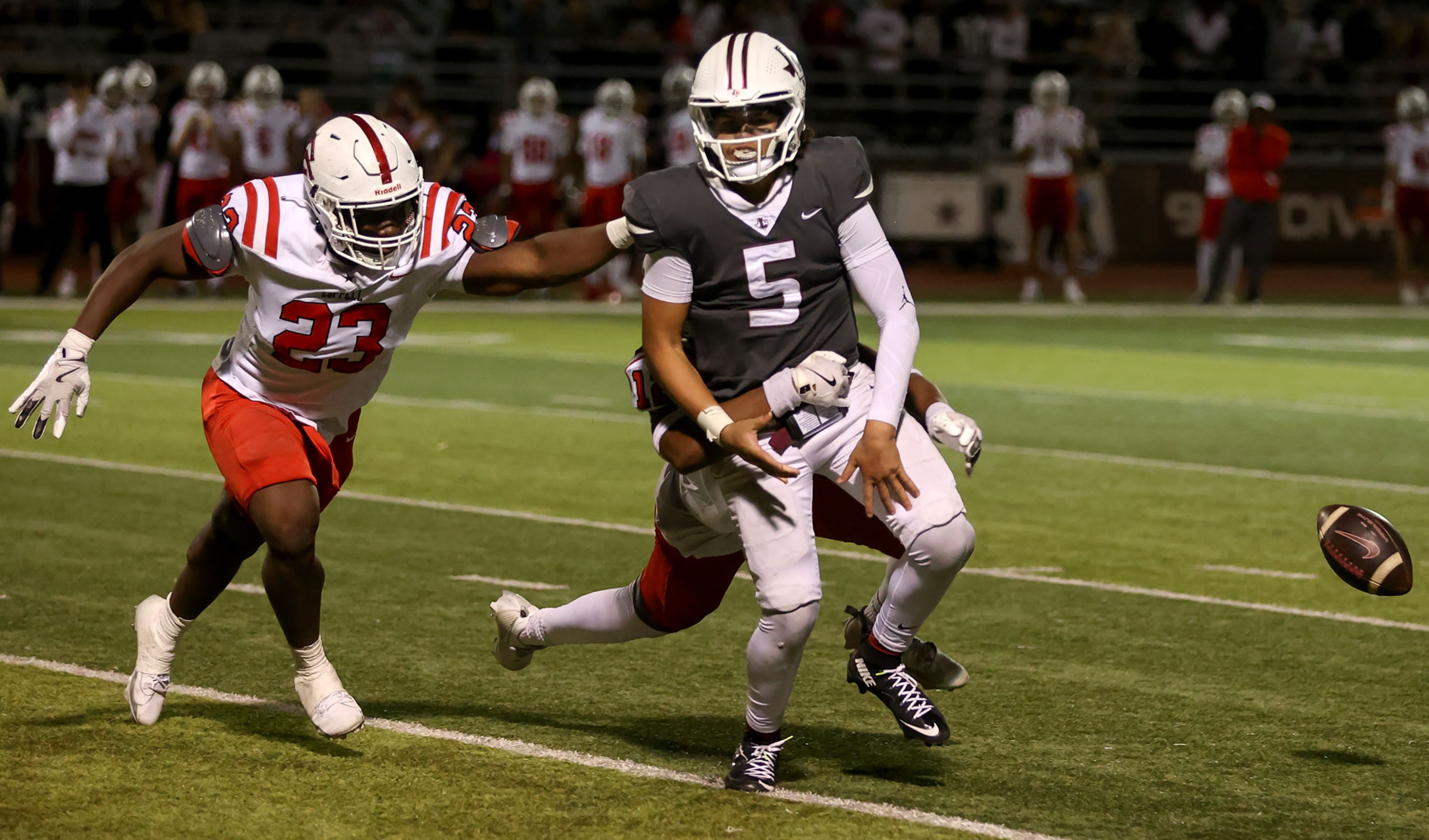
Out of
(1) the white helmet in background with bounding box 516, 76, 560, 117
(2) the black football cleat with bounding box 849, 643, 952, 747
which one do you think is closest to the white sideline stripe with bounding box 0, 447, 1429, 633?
(2) the black football cleat with bounding box 849, 643, 952, 747

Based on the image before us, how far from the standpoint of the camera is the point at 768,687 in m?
4.17

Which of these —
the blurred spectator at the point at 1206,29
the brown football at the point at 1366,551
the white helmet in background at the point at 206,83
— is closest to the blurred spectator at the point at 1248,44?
the blurred spectator at the point at 1206,29

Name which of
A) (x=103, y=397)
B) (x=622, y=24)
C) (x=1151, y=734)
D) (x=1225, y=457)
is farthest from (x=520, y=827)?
(x=622, y=24)

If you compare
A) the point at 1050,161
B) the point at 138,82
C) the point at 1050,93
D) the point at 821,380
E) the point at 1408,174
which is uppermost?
the point at 821,380

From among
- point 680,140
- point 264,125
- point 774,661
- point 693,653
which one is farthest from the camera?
point 680,140

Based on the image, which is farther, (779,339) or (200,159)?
(200,159)

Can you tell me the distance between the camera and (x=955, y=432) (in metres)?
4.31

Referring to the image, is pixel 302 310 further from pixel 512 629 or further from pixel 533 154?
pixel 533 154

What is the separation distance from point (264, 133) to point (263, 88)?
42 centimetres

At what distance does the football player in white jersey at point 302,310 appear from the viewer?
4.42 m

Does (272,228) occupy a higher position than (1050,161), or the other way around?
(272,228)

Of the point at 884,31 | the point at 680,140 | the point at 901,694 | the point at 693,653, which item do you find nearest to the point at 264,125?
the point at 680,140

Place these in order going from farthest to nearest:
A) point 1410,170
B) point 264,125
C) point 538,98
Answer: point 1410,170 → point 538,98 → point 264,125

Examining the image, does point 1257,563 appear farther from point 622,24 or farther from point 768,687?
point 622,24
